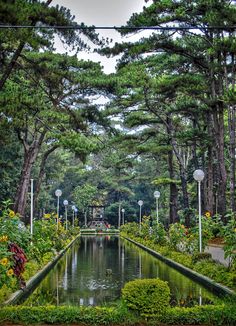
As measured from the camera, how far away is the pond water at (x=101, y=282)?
9.09 m

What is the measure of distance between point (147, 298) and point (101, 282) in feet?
16.9

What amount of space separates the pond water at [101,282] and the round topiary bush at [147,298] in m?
1.83

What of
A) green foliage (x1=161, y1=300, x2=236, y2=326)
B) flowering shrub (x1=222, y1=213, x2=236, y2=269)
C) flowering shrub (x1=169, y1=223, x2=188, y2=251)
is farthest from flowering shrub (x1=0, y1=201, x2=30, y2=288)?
flowering shrub (x1=169, y1=223, x2=188, y2=251)

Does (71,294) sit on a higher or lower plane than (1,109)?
lower

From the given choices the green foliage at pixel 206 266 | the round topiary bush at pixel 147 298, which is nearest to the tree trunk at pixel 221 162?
the green foliage at pixel 206 266

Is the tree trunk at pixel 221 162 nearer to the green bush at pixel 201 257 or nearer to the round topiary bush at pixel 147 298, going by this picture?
the green bush at pixel 201 257

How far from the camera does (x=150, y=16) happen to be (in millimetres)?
15305

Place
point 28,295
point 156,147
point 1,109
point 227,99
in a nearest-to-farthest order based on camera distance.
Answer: point 28,295 → point 1,109 → point 227,99 → point 156,147

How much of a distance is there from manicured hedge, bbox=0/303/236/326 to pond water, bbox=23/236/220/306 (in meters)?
1.27

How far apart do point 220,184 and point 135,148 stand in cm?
808

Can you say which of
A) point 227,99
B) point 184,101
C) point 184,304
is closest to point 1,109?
point 227,99

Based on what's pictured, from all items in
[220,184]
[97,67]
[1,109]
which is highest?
[97,67]

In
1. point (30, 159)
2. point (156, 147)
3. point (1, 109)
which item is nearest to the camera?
point (1, 109)

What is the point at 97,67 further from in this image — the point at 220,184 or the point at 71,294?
the point at 71,294
